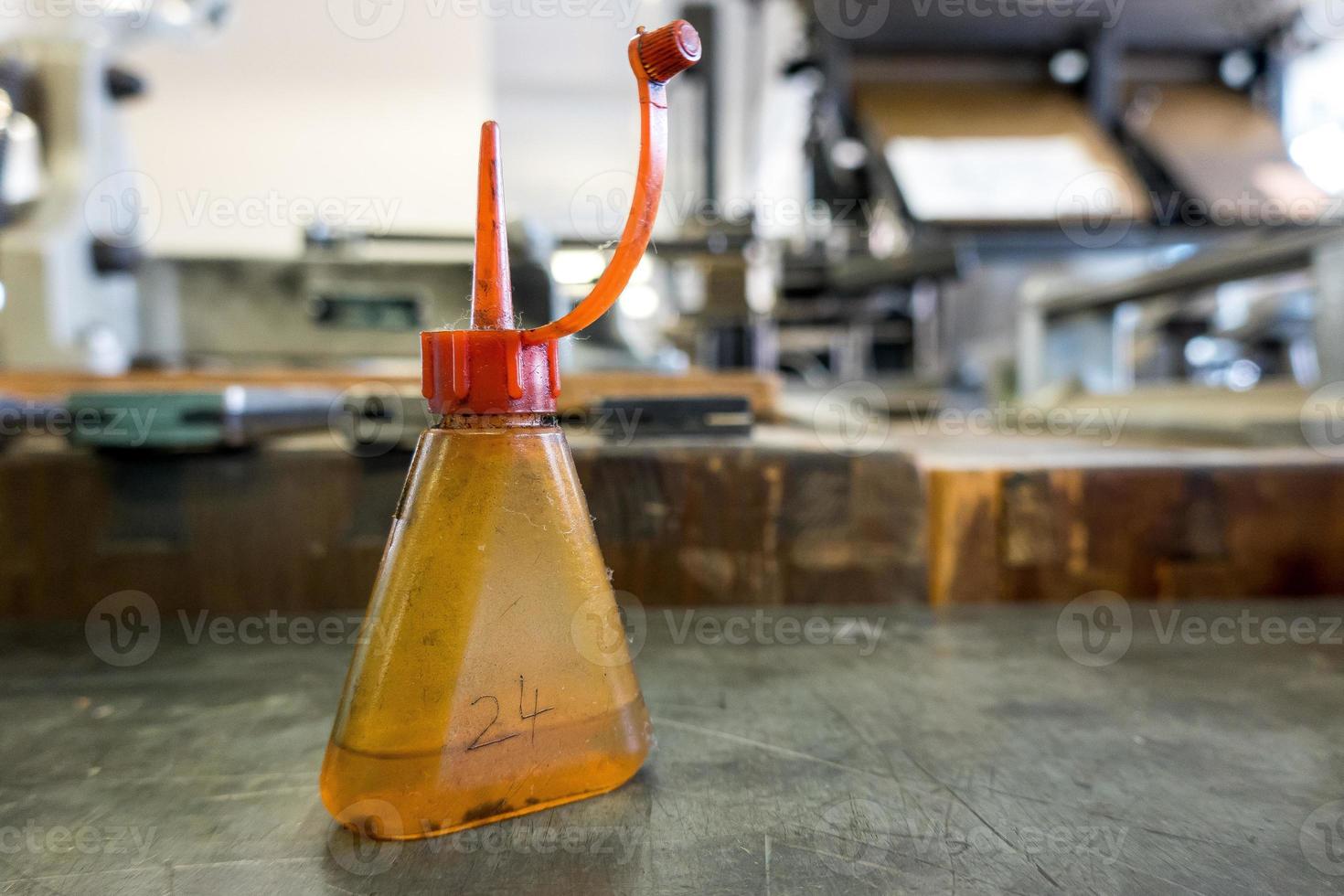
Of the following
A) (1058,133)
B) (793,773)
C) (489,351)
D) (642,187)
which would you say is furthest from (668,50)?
(1058,133)

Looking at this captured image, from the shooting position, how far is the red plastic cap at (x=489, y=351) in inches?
18.8

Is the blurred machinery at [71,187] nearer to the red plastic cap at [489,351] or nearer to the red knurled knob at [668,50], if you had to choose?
the red plastic cap at [489,351]

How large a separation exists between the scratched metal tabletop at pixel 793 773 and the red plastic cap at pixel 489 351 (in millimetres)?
273

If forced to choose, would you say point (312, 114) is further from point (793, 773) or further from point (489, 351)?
point (793, 773)

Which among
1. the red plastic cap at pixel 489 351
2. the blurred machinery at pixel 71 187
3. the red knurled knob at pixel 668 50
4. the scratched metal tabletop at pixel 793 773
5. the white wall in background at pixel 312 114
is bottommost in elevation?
the scratched metal tabletop at pixel 793 773

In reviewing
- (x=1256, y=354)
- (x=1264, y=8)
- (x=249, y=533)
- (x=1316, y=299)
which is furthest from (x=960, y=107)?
(x=1256, y=354)

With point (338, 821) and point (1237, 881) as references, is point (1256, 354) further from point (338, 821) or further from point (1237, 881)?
point (338, 821)

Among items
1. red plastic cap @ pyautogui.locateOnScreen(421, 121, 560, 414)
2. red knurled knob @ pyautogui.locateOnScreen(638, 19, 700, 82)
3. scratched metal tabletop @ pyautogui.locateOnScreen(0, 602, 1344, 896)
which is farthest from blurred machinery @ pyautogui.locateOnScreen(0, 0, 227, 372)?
red knurled knob @ pyautogui.locateOnScreen(638, 19, 700, 82)

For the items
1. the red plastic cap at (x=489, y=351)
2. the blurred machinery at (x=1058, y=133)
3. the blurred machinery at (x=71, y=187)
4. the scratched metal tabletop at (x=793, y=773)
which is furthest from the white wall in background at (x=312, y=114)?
the red plastic cap at (x=489, y=351)

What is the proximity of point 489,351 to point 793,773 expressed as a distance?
1.21 ft

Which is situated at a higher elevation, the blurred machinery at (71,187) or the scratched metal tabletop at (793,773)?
the blurred machinery at (71,187)

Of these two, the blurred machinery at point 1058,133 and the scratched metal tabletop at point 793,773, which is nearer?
the scratched metal tabletop at point 793,773

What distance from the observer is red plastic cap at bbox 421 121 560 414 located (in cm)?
48

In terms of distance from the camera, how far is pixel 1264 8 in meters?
2.01
